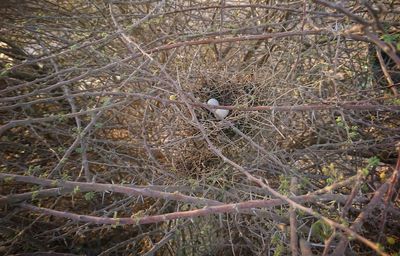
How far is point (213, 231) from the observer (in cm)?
215

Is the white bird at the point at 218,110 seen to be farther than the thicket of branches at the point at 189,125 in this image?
Yes

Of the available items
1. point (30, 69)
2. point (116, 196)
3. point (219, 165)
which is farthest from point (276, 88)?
point (30, 69)

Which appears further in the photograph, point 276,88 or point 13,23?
point 13,23

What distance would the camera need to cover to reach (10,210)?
6.62 feet

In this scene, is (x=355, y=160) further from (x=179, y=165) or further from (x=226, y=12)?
(x=226, y=12)

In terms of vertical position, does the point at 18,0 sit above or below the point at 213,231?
above

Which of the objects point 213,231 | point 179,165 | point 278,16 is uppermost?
point 278,16

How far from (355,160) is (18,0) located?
198cm

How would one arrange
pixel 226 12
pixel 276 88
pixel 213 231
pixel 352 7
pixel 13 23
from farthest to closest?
1. pixel 226 12
2. pixel 13 23
3. pixel 213 231
4. pixel 352 7
5. pixel 276 88

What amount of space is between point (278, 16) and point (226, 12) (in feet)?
1.00

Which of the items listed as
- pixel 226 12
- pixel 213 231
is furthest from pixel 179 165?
pixel 226 12

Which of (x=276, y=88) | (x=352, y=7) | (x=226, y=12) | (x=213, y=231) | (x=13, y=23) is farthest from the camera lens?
(x=226, y=12)

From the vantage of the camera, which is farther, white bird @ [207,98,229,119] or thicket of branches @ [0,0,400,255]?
white bird @ [207,98,229,119]

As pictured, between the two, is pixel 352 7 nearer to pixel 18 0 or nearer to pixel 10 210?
pixel 18 0
